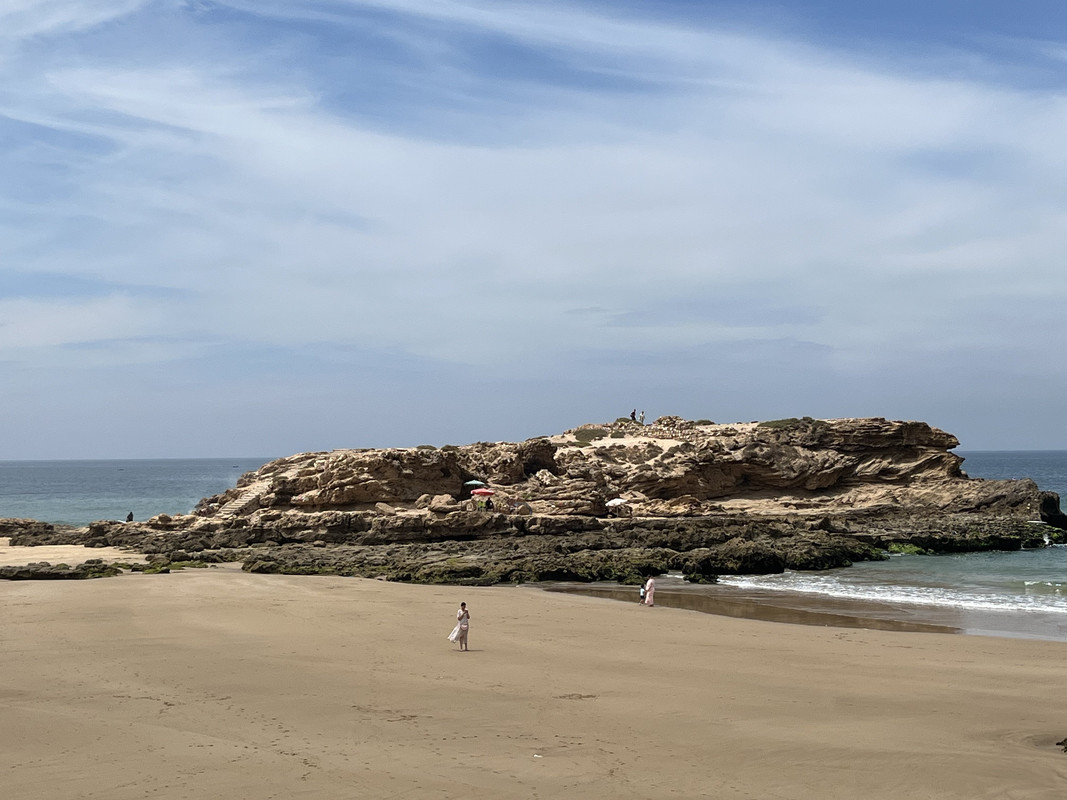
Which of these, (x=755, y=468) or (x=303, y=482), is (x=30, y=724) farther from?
(x=755, y=468)

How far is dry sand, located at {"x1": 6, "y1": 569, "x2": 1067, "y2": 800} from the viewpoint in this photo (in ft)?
31.6

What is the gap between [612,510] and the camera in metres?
45.5

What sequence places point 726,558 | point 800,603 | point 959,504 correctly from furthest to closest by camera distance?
point 959,504
point 726,558
point 800,603

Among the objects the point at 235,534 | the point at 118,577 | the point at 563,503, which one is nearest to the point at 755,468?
the point at 563,503

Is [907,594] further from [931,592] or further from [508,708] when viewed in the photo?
[508,708]

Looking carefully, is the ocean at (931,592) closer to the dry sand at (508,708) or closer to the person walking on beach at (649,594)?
the person walking on beach at (649,594)

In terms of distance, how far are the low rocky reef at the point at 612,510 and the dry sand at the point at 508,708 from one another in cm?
1101

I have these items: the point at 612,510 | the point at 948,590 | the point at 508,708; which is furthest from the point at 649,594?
the point at 612,510

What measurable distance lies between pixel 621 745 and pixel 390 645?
726 cm

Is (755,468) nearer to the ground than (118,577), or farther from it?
farther from it

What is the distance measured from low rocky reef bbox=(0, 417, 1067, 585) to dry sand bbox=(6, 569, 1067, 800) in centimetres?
1101

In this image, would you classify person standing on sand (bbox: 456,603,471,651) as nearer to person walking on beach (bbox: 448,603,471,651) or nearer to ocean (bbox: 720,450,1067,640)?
person walking on beach (bbox: 448,603,471,651)

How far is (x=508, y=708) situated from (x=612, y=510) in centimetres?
3319

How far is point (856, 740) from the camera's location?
11.5 meters
